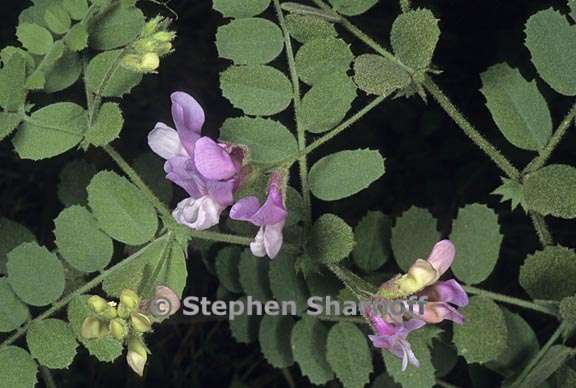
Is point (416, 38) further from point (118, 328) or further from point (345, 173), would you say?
point (118, 328)

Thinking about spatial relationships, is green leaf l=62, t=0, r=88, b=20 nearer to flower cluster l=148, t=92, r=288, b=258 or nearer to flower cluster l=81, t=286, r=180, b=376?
flower cluster l=148, t=92, r=288, b=258

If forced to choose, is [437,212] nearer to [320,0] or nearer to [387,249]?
[387,249]

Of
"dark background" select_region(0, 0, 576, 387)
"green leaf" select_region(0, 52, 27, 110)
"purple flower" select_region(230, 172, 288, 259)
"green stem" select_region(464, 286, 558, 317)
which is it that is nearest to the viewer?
"purple flower" select_region(230, 172, 288, 259)

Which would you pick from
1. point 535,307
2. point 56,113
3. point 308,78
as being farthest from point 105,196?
point 535,307

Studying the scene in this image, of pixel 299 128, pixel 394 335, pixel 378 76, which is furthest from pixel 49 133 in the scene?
pixel 394 335

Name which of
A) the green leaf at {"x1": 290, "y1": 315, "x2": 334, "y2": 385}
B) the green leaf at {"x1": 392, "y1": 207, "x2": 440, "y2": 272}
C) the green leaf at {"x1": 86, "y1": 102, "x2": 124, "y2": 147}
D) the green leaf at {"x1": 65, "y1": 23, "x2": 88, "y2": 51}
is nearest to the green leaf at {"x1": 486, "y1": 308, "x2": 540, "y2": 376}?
the green leaf at {"x1": 392, "y1": 207, "x2": 440, "y2": 272}

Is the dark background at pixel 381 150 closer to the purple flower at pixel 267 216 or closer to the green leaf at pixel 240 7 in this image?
the green leaf at pixel 240 7
